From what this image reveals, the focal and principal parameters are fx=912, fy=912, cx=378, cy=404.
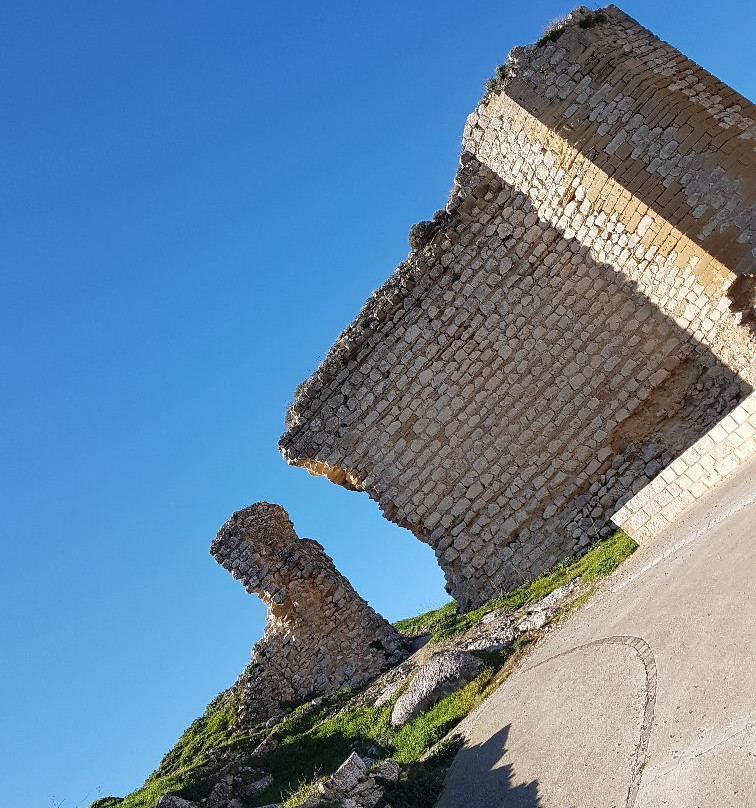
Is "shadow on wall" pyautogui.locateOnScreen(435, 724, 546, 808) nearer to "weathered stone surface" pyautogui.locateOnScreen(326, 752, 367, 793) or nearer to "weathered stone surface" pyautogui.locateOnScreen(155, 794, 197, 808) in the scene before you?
"weathered stone surface" pyautogui.locateOnScreen(326, 752, 367, 793)

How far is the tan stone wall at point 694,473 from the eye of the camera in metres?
7.73

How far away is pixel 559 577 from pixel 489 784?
426 centimetres

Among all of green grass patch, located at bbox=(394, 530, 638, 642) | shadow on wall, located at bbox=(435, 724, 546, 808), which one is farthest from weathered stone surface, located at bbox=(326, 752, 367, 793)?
green grass patch, located at bbox=(394, 530, 638, 642)

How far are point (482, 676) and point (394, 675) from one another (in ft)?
9.57

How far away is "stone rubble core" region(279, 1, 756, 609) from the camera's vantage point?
9.79 metres

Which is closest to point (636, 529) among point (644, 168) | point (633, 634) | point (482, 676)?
point (482, 676)

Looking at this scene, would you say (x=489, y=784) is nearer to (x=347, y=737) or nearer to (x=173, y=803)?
(x=347, y=737)

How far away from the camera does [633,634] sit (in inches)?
232

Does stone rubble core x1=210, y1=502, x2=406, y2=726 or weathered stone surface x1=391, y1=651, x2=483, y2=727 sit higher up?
stone rubble core x1=210, y1=502, x2=406, y2=726

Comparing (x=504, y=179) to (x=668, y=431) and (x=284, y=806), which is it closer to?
(x=668, y=431)

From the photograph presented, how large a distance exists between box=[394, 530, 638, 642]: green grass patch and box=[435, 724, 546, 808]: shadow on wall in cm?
262

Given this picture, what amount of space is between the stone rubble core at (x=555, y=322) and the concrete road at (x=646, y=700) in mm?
3151

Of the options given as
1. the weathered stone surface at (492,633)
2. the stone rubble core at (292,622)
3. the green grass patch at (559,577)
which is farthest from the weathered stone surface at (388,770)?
the stone rubble core at (292,622)

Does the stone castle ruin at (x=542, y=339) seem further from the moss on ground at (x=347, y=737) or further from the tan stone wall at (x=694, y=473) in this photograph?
the tan stone wall at (x=694, y=473)
